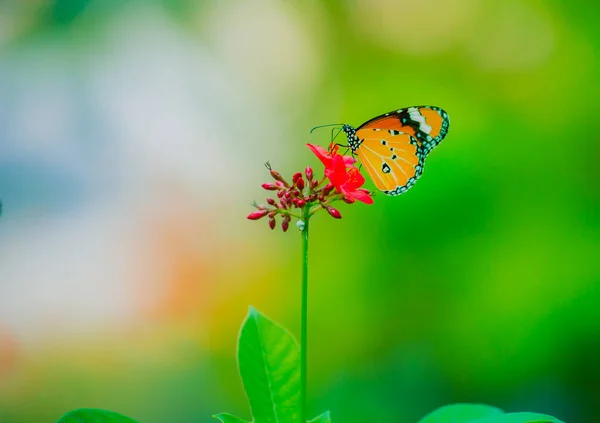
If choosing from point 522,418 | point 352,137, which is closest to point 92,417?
point 522,418

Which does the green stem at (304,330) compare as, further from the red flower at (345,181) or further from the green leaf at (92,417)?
the green leaf at (92,417)

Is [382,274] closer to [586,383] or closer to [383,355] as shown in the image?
[383,355]

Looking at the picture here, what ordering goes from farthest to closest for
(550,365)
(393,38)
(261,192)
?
1. (393,38)
2. (261,192)
3. (550,365)

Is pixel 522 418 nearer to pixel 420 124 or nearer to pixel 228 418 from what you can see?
pixel 228 418

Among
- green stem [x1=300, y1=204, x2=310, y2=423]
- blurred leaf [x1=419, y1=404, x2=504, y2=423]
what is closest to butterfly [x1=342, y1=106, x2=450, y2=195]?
blurred leaf [x1=419, y1=404, x2=504, y2=423]

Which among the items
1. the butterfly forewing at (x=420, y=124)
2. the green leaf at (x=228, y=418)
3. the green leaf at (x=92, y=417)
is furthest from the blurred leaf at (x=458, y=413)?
the butterfly forewing at (x=420, y=124)

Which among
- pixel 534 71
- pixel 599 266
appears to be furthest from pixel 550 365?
pixel 534 71

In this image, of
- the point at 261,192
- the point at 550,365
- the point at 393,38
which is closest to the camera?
the point at 550,365

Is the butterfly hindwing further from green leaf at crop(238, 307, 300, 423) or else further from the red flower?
green leaf at crop(238, 307, 300, 423)
